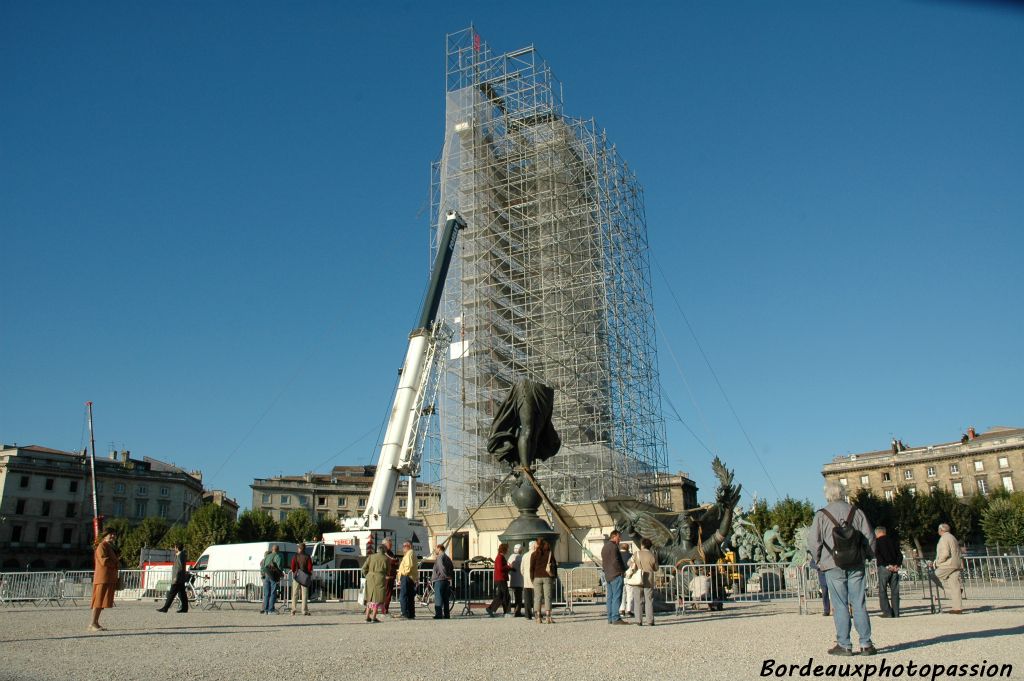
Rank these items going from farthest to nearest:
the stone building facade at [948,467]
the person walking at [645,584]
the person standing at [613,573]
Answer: the stone building facade at [948,467], the person standing at [613,573], the person walking at [645,584]

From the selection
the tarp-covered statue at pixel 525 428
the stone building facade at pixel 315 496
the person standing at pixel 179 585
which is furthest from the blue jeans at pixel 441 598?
the stone building facade at pixel 315 496

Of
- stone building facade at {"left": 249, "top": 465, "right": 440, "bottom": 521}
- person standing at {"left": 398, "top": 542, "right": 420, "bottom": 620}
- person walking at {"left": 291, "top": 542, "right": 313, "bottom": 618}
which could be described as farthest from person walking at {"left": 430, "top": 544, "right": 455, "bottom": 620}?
stone building facade at {"left": 249, "top": 465, "right": 440, "bottom": 521}

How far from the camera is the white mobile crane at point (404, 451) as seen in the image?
28.0 m

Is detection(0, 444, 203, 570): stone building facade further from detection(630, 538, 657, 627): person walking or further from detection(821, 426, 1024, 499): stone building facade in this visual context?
detection(630, 538, 657, 627): person walking

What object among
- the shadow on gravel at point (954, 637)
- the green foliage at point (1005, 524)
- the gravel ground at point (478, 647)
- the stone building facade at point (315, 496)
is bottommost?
the gravel ground at point (478, 647)

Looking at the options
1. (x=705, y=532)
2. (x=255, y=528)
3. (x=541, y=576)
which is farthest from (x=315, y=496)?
(x=541, y=576)

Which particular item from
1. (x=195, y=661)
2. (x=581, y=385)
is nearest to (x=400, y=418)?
(x=581, y=385)

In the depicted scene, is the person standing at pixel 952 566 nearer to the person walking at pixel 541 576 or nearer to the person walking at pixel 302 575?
the person walking at pixel 541 576

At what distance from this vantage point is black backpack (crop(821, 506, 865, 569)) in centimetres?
726

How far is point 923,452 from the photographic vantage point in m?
74.6

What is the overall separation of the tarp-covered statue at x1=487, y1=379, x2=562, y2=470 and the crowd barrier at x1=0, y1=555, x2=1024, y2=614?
89.8 inches

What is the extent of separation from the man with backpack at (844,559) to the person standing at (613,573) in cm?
391

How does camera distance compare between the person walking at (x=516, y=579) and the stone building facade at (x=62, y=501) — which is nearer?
the person walking at (x=516, y=579)

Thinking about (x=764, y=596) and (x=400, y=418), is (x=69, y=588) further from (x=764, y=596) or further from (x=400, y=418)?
(x=764, y=596)
